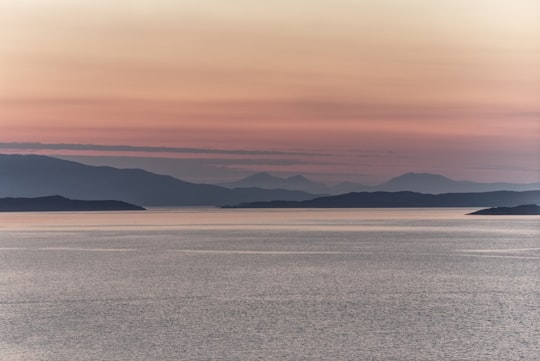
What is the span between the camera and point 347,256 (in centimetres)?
5709

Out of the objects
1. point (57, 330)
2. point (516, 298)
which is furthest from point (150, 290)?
Result: point (516, 298)

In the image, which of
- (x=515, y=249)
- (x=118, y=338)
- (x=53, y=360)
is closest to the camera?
(x=53, y=360)

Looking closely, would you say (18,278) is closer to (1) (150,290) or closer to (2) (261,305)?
(1) (150,290)

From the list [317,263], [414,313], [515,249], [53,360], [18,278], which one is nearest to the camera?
[53,360]

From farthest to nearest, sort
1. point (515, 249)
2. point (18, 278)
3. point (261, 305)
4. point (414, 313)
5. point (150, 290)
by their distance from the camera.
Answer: point (515, 249)
point (18, 278)
point (150, 290)
point (261, 305)
point (414, 313)

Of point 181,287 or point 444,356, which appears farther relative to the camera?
point 181,287

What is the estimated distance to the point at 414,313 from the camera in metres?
28.1

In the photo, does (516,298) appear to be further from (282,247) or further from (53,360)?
(282,247)

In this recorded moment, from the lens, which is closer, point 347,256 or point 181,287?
point 181,287

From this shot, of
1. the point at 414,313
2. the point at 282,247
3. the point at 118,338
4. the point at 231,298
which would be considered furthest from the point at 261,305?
the point at 282,247

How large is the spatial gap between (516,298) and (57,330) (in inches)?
665

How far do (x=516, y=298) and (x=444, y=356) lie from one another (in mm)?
12629

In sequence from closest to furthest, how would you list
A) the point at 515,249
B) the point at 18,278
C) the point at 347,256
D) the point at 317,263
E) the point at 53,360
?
1. the point at 53,360
2. the point at 18,278
3. the point at 317,263
4. the point at 347,256
5. the point at 515,249

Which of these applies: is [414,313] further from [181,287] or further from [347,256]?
[347,256]
